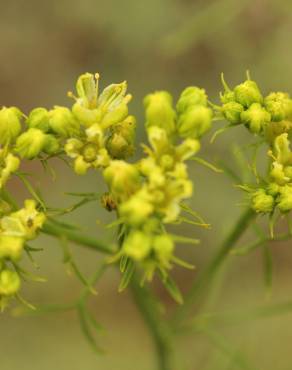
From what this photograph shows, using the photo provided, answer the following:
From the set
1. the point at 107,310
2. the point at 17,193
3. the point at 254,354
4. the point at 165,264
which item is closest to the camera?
the point at 165,264

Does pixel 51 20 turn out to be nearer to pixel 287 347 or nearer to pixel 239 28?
pixel 239 28

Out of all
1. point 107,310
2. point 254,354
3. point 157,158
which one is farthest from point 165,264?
point 107,310

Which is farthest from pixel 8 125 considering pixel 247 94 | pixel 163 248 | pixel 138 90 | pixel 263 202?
pixel 138 90

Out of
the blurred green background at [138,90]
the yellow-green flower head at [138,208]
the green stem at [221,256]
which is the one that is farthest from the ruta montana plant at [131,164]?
the blurred green background at [138,90]

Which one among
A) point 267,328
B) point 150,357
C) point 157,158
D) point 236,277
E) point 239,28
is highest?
point 239,28

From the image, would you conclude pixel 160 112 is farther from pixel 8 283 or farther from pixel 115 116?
pixel 8 283
